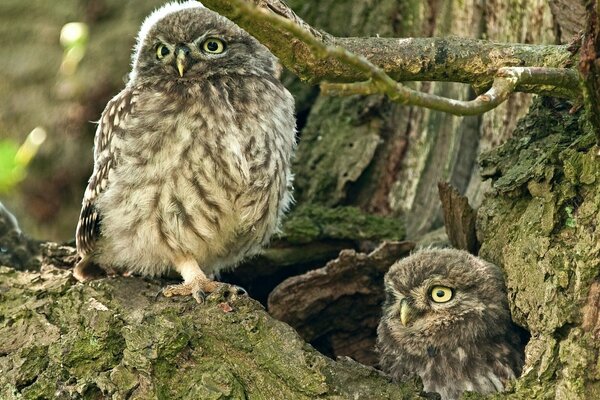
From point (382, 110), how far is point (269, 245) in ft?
3.34

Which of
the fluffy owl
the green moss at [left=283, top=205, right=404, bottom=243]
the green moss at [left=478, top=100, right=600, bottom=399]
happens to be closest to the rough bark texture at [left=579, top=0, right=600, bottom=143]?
the green moss at [left=478, top=100, right=600, bottom=399]

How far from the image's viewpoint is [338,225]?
4.86m

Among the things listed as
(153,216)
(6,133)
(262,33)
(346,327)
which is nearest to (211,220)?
(153,216)

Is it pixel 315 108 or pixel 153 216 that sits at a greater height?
pixel 315 108

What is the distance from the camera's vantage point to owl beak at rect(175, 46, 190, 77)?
4531 millimetres

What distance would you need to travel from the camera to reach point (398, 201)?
17.1ft

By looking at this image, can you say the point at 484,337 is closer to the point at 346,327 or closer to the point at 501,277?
the point at 501,277

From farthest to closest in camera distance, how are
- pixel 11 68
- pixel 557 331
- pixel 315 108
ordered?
pixel 11 68 < pixel 315 108 < pixel 557 331

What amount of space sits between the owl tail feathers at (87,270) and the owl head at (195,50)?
3.01 ft

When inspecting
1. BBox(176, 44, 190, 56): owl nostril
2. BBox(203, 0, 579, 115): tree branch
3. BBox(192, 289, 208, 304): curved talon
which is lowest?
BBox(192, 289, 208, 304): curved talon

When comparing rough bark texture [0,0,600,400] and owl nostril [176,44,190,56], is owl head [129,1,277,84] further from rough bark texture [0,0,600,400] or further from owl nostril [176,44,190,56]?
rough bark texture [0,0,600,400]

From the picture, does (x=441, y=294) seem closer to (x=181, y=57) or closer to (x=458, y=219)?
(x=458, y=219)

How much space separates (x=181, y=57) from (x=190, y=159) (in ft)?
1.80

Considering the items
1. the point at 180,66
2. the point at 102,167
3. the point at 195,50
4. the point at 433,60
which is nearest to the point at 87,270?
the point at 102,167
